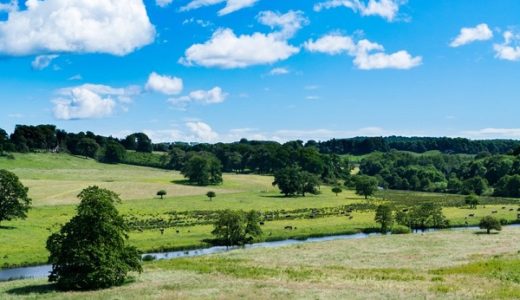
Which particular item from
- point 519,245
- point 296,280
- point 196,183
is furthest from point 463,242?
point 196,183

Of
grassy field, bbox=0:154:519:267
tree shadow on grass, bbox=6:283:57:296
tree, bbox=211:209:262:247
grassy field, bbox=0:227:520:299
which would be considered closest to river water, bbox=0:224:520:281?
grassy field, bbox=0:154:519:267

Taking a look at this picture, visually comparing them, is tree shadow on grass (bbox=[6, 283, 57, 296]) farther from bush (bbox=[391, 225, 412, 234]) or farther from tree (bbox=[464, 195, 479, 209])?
tree (bbox=[464, 195, 479, 209])

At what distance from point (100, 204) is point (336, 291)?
21.3 m

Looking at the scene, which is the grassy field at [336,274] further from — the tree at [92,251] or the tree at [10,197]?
the tree at [10,197]

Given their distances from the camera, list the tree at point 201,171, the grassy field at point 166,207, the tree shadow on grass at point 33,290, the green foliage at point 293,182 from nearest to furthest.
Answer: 1. the tree shadow on grass at point 33,290
2. the grassy field at point 166,207
3. the green foliage at point 293,182
4. the tree at point 201,171

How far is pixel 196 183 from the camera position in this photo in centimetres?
17825

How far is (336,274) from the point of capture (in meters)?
52.5

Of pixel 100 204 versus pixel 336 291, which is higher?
pixel 100 204

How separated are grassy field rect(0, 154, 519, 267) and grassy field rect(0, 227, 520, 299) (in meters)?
15.9

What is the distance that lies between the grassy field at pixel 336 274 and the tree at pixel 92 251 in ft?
5.16

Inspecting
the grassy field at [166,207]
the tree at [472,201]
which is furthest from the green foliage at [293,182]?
the tree at [472,201]

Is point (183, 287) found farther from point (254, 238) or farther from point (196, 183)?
point (196, 183)

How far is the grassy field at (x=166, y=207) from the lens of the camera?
3135 inches

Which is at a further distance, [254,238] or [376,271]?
[254,238]
